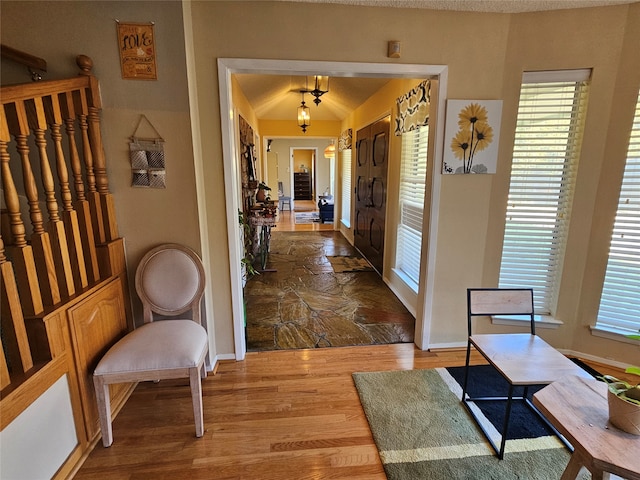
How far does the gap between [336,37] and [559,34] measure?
1.54 m

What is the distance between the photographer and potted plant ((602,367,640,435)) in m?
1.08

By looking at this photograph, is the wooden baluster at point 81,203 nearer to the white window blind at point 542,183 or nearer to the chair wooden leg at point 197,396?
the chair wooden leg at point 197,396

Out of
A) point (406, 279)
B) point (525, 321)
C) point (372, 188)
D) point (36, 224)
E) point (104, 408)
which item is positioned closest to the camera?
point (36, 224)

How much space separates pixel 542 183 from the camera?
242cm

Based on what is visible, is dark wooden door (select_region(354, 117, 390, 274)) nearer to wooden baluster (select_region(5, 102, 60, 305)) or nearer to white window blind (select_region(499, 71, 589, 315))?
white window blind (select_region(499, 71, 589, 315))

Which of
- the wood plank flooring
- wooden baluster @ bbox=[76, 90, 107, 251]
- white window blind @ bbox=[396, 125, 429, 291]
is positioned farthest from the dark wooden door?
wooden baluster @ bbox=[76, 90, 107, 251]

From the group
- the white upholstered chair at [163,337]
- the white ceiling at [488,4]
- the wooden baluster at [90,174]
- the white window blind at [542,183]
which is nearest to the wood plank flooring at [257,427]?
the white upholstered chair at [163,337]

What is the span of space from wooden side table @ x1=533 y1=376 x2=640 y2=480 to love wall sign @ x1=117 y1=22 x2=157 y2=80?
264 cm

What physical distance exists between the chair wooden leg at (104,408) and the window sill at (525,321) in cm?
267

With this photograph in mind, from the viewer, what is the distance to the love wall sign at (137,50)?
72.6 inches

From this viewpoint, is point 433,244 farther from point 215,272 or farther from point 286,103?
point 286,103

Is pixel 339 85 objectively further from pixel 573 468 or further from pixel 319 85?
pixel 573 468

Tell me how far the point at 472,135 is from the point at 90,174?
253cm

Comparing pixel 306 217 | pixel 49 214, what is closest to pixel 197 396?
pixel 49 214
